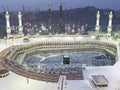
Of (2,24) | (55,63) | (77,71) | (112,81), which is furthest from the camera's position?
(2,24)

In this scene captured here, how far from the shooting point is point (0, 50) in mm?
41438

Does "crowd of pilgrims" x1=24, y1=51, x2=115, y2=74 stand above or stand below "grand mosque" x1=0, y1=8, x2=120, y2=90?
below

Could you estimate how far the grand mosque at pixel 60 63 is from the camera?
25.2 m

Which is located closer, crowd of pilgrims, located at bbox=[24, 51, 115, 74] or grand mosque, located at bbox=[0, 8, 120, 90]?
grand mosque, located at bbox=[0, 8, 120, 90]

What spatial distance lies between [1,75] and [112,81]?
13.3 metres

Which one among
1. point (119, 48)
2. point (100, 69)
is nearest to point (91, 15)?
point (119, 48)

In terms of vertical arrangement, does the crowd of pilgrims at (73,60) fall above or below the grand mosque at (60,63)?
below

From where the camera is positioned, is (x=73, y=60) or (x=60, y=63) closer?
(x=60, y=63)

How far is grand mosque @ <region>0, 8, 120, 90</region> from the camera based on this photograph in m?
25.2

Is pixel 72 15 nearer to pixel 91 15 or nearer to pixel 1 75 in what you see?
pixel 91 15

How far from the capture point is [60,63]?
134ft

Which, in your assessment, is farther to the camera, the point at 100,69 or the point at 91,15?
the point at 91,15

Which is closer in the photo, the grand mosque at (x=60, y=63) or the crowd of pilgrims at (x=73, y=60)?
the grand mosque at (x=60, y=63)

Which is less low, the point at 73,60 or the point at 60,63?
the point at 73,60
